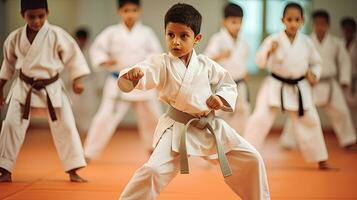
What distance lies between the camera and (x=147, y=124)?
6180 mm

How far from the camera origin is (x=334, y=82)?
665cm

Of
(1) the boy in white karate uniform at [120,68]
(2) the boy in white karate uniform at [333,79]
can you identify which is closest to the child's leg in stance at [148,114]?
(1) the boy in white karate uniform at [120,68]

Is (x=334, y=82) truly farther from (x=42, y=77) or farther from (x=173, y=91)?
(x=173, y=91)

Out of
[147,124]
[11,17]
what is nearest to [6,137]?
[11,17]

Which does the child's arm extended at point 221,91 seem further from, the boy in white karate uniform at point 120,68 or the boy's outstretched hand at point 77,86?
the boy in white karate uniform at point 120,68

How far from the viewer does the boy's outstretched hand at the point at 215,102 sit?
10.7 feet

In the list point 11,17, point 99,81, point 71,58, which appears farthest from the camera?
point 99,81

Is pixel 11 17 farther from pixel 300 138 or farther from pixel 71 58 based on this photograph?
pixel 300 138

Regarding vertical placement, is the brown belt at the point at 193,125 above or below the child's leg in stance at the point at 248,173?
above

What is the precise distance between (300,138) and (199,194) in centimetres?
160

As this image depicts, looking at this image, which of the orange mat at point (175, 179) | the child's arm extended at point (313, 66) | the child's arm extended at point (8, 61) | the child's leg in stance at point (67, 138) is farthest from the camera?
the child's arm extended at point (313, 66)

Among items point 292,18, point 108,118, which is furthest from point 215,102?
point 108,118

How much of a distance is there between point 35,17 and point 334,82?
3.75 m

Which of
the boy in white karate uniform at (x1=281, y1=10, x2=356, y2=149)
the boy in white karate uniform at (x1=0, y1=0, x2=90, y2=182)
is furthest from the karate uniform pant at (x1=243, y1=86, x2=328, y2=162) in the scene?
the boy in white karate uniform at (x1=0, y1=0, x2=90, y2=182)
